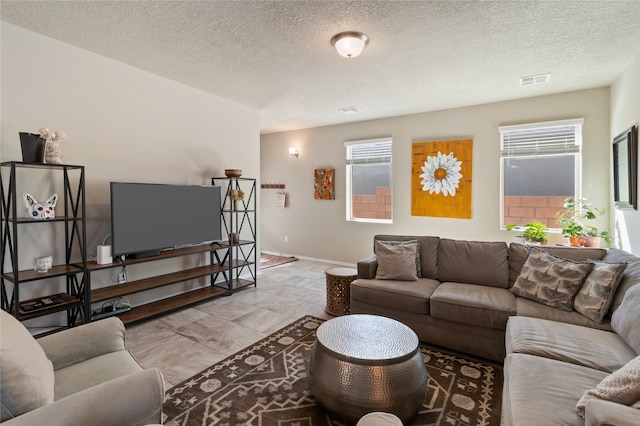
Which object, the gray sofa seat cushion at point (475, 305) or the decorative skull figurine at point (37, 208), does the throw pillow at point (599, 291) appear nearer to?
the gray sofa seat cushion at point (475, 305)

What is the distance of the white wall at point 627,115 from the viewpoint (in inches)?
125

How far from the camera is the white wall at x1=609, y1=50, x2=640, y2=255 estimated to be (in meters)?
3.16

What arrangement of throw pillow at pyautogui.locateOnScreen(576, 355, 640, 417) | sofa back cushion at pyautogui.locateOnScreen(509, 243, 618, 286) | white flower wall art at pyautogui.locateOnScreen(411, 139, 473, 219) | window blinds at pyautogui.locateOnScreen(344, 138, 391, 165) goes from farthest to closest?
window blinds at pyautogui.locateOnScreen(344, 138, 391, 165)
white flower wall art at pyautogui.locateOnScreen(411, 139, 473, 219)
sofa back cushion at pyautogui.locateOnScreen(509, 243, 618, 286)
throw pillow at pyautogui.locateOnScreen(576, 355, 640, 417)

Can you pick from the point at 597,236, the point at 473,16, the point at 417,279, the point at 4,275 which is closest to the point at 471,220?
the point at 597,236

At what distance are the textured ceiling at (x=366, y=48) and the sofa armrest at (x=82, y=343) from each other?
7.40 feet

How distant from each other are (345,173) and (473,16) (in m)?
3.80

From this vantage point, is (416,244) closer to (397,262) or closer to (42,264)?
(397,262)

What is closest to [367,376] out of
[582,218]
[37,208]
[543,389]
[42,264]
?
[543,389]

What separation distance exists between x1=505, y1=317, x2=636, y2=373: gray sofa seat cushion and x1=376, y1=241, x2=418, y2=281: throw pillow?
1.11 metres

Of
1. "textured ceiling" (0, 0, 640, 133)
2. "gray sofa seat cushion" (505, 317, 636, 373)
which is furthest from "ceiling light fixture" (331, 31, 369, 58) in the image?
"gray sofa seat cushion" (505, 317, 636, 373)

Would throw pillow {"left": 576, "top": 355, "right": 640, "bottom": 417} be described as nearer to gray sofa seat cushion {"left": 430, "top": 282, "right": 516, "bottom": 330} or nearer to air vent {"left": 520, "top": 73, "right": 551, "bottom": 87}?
gray sofa seat cushion {"left": 430, "top": 282, "right": 516, "bottom": 330}

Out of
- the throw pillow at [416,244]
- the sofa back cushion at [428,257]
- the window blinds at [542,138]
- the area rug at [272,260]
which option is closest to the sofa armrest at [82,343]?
the throw pillow at [416,244]

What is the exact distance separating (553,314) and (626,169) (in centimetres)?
206

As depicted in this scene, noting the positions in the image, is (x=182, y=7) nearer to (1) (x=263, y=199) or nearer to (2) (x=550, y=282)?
(2) (x=550, y=282)
